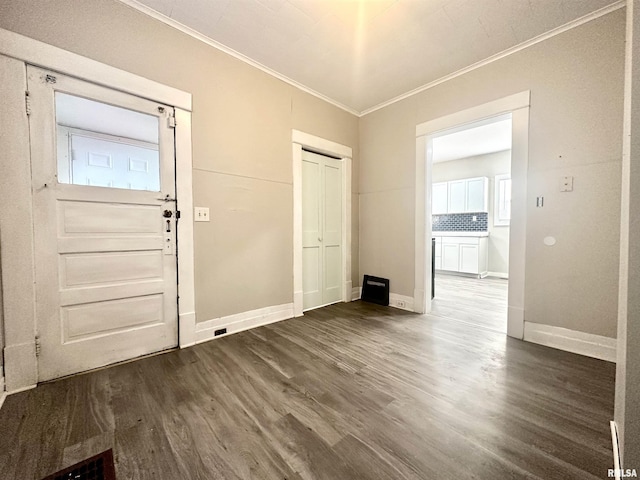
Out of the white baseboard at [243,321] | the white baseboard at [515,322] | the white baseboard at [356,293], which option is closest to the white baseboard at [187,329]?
the white baseboard at [243,321]

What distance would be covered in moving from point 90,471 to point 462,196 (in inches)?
280

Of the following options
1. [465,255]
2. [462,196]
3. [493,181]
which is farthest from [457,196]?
[465,255]

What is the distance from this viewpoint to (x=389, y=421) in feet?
4.53

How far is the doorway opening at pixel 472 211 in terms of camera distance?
4652 mm

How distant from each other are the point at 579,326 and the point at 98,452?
3.45 m

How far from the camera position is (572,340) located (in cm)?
218

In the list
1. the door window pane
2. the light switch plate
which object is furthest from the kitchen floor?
the door window pane

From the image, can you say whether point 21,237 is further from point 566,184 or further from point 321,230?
point 566,184

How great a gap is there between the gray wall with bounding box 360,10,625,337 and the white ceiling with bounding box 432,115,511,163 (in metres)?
1.54

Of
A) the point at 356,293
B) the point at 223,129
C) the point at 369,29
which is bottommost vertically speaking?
the point at 356,293

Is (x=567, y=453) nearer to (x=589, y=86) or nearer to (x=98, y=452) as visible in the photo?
(x=98, y=452)

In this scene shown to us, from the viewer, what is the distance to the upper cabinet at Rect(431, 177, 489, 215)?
5.80 metres

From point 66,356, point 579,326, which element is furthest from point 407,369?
point 66,356

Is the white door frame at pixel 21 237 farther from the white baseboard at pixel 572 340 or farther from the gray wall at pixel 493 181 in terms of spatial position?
the gray wall at pixel 493 181
